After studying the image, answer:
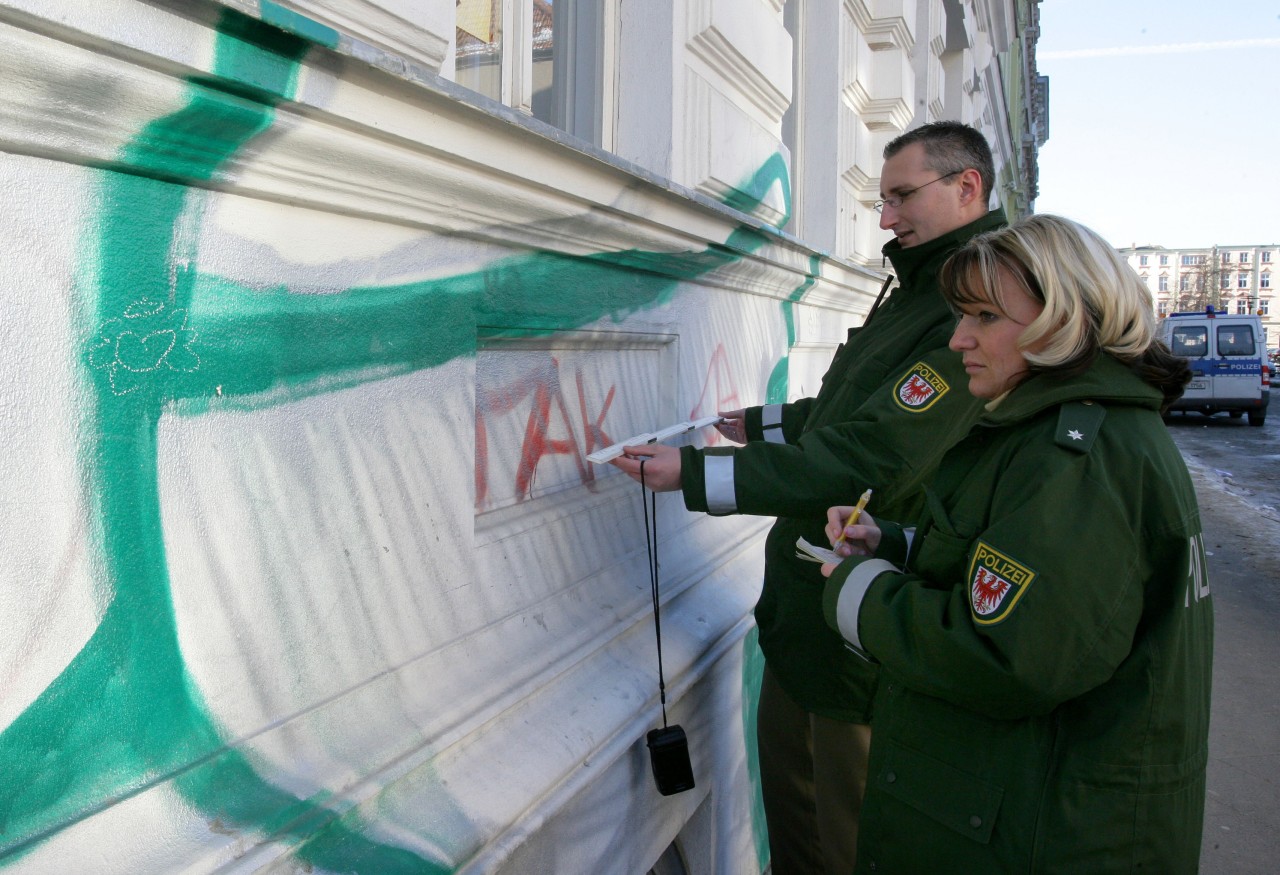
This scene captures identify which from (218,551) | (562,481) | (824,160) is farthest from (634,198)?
(824,160)

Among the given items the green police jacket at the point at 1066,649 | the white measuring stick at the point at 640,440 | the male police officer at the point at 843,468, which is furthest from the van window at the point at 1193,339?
the green police jacket at the point at 1066,649

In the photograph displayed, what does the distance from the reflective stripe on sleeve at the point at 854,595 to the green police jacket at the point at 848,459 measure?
42 cm

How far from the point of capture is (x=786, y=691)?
7.89 feet

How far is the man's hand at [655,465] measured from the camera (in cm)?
210

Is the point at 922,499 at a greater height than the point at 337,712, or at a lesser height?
greater

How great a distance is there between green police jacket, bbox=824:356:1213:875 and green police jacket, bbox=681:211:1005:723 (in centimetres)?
54

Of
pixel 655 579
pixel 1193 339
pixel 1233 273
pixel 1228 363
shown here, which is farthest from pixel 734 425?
pixel 1233 273

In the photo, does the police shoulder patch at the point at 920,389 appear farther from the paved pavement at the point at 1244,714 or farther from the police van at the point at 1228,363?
the police van at the point at 1228,363

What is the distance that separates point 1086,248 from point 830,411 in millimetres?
850

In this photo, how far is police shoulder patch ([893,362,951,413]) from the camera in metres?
2.10

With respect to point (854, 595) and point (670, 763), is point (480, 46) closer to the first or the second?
point (854, 595)

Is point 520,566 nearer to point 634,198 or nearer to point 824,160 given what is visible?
point 634,198

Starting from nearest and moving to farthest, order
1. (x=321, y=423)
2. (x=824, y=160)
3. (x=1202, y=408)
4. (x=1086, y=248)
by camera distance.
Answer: (x=321, y=423) → (x=1086, y=248) → (x=824, y=160) → (x=1202, y=408)

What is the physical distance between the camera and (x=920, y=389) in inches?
83.0
